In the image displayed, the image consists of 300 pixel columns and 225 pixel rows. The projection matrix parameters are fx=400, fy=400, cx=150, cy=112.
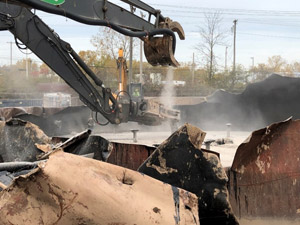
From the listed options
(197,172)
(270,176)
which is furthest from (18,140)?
(270,176)

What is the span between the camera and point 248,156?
10.5 feet

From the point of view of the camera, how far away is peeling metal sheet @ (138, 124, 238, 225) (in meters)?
2.74

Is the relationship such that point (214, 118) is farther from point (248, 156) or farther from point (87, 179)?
point (87, 179)

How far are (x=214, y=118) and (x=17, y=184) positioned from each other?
58.0ft

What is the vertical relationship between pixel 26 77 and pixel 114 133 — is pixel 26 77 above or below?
above

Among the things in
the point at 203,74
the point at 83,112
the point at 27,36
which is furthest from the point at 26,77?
the point at 27,36

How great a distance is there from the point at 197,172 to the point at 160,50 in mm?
3301

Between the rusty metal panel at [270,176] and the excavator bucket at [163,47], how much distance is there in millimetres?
2795

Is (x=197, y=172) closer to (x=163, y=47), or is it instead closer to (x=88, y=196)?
(x=88, y=196)

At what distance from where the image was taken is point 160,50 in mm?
5785

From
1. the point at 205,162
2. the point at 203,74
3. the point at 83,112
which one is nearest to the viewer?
the point at 205,162

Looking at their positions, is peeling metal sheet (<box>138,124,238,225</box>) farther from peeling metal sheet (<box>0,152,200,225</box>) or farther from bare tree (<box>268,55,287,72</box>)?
bare tree (<box>268,55,287,72</box>)

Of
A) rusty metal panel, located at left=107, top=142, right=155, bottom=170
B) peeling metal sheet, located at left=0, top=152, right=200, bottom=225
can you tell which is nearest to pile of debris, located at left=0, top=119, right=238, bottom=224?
peeling metal sheet, located at left=0, top=152, right=200, bottom=225

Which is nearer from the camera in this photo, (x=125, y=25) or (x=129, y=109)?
(x=125, y=25)
